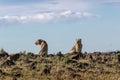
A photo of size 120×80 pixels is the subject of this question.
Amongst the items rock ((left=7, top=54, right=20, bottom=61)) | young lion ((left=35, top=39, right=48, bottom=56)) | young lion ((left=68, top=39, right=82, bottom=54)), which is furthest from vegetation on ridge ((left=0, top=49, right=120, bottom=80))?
young lion ((left=68, top=39, right=82, bottom=54))

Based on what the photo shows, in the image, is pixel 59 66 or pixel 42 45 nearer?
pixel 59 66

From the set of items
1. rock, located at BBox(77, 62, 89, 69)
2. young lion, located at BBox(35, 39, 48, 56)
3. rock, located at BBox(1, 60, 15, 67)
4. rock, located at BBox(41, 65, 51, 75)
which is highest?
young lion, located at BBox(35, 39, 48, 56)

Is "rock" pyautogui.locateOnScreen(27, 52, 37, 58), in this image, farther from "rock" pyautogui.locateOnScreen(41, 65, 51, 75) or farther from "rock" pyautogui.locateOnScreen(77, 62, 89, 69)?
"rock" pyautogui.locateOnScreen(41, 65, 51, 75)

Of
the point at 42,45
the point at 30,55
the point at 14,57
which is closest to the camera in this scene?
the point at 14,57

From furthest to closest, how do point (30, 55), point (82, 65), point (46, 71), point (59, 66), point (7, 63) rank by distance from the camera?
1. point (30, 55)
2. point (7, 63)
3. point (82, 65)
4. point (59, 66)
5. point (46, 71)

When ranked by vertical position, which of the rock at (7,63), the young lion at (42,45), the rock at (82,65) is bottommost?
the rock at (82,65)

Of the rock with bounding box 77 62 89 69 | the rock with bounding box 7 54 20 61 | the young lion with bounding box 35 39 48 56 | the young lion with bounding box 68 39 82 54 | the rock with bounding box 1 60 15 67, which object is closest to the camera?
the rock with bounding box 77 62 89 69

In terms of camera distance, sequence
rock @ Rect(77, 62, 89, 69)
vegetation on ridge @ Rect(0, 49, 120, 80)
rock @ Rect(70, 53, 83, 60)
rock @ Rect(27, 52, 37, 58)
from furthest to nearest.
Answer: rock @ Rect(27, 52, 37, 58), rock @ Rect(70, 53, 83, 60), rock @ Rect(77, 62, 89, 69), vegetation on ridge @ Rect(0, 49, 120, 80)

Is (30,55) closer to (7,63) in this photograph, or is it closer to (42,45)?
(7,63)

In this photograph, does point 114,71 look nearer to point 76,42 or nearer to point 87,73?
point 87,73

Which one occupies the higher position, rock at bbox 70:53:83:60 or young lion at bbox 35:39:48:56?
young lion at bbox 35:39:48:56

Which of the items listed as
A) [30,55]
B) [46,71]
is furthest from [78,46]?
[46,71]

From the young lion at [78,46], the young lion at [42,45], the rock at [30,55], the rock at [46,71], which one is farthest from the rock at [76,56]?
the young lion at [78,46]

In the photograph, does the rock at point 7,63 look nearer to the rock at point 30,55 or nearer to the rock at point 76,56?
the rock at point 30,55
